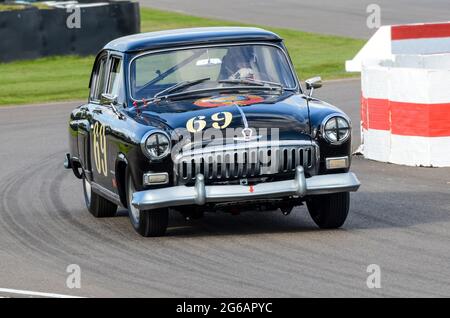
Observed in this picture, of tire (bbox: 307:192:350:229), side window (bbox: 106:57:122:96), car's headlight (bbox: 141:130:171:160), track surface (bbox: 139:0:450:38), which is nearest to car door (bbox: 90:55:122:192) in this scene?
side window (bbox: 106:57:122:96)

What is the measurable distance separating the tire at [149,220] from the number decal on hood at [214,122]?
25.7 inches

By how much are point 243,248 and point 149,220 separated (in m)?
0.86

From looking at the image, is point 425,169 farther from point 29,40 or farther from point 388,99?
point 29,40

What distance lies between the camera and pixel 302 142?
30.4 ft

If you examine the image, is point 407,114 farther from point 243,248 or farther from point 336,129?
point 243,248

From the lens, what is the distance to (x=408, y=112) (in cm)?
1336

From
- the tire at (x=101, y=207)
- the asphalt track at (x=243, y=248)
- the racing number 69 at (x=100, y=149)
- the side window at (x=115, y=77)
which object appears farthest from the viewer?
the tire at (x=101, y=207)

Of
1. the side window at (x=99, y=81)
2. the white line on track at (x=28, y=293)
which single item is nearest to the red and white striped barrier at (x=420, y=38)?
the side window at (x=99, y=81)

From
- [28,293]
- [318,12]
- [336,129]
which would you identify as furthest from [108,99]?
[318,12]

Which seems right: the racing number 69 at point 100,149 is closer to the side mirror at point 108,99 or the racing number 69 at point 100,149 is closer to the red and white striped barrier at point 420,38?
the side mirror at point 108,99

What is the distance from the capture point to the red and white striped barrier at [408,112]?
43.0 feet

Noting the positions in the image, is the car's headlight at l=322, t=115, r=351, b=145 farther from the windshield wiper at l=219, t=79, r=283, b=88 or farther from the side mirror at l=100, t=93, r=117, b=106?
the side mirror at l=100, t=93, r=117, b=106

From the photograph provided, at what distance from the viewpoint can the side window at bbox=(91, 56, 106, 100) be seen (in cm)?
1122
